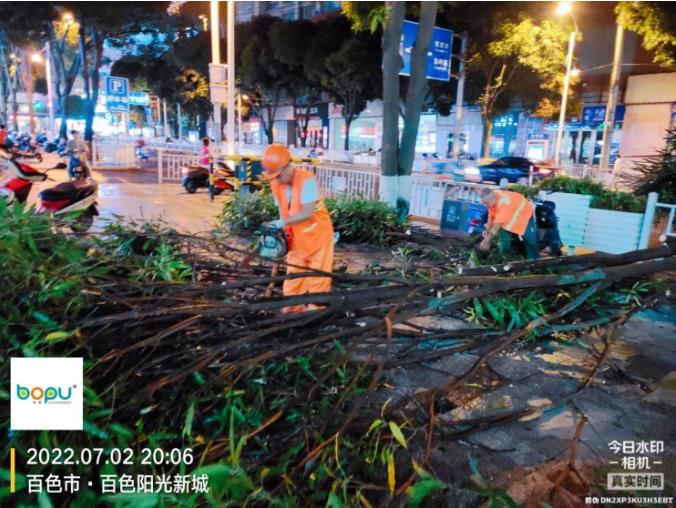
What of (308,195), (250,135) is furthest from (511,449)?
(250,135)

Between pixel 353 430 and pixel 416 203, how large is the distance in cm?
822

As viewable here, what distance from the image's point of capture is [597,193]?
25.5ft

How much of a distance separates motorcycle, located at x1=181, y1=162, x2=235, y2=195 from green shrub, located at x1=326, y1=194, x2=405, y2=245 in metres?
4.96

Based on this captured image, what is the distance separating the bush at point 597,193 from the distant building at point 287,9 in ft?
86.0

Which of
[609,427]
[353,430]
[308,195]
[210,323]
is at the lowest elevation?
[609,427]

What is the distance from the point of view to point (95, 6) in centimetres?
2064

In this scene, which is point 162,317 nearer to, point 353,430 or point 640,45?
point 353,430

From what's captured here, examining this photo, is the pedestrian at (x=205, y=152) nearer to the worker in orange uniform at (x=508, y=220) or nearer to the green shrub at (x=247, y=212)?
the green shrub at (x=247, y=212)

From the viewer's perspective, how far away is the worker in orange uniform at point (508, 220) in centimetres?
537

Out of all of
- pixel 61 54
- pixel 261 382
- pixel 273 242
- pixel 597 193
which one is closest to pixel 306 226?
pixel 273 242

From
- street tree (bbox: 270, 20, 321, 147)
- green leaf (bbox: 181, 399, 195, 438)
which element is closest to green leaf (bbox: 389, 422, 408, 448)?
green leaf (bbox: 181, 399, 195, 438)

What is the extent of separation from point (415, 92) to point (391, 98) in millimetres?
512

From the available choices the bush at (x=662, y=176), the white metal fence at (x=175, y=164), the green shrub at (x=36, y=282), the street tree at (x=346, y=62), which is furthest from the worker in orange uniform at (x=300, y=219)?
the street tree at (x=346, y=62)

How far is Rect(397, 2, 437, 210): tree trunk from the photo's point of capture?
860cm
